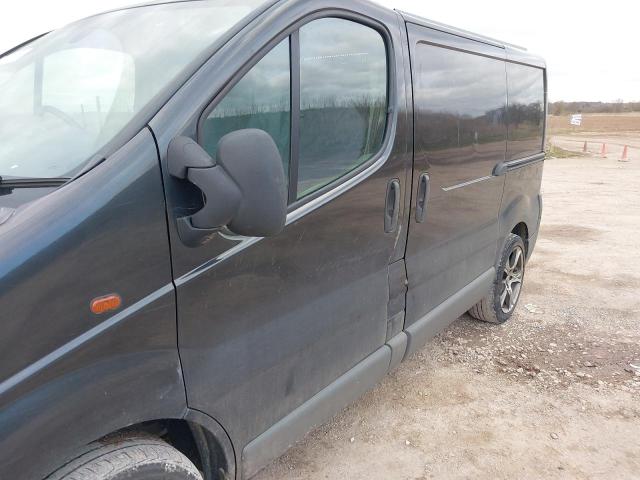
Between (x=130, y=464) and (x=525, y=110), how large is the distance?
372cm

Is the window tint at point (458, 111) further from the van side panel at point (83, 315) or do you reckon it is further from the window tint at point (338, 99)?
the van side panel at point (83, 315)

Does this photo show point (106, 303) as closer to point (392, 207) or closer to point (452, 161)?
point (392, 207)

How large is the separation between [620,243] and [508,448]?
5.38m

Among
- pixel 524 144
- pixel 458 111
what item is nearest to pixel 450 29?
pixel 458 111

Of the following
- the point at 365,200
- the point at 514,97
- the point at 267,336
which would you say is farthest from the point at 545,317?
the point at 267,336

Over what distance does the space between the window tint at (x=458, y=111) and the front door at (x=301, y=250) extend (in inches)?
10.6

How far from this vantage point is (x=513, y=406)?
3.21 m

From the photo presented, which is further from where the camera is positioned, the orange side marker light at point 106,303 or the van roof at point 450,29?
the van roof at point 450,29

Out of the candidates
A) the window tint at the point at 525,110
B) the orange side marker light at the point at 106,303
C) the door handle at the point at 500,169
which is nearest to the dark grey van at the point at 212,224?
the orange side marker light at the point at 106,303

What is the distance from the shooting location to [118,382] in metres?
1.46

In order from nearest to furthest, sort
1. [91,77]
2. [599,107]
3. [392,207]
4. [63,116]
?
[63,116]
[91,77]
[392,207]
[599,107]

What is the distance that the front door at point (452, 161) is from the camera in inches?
106

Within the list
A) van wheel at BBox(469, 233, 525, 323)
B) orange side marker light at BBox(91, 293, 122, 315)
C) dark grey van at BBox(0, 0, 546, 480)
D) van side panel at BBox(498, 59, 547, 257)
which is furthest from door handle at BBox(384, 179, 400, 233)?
van wheel at BBox(469, 233, 525, 323)

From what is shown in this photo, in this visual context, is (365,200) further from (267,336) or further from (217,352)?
(217,352)
